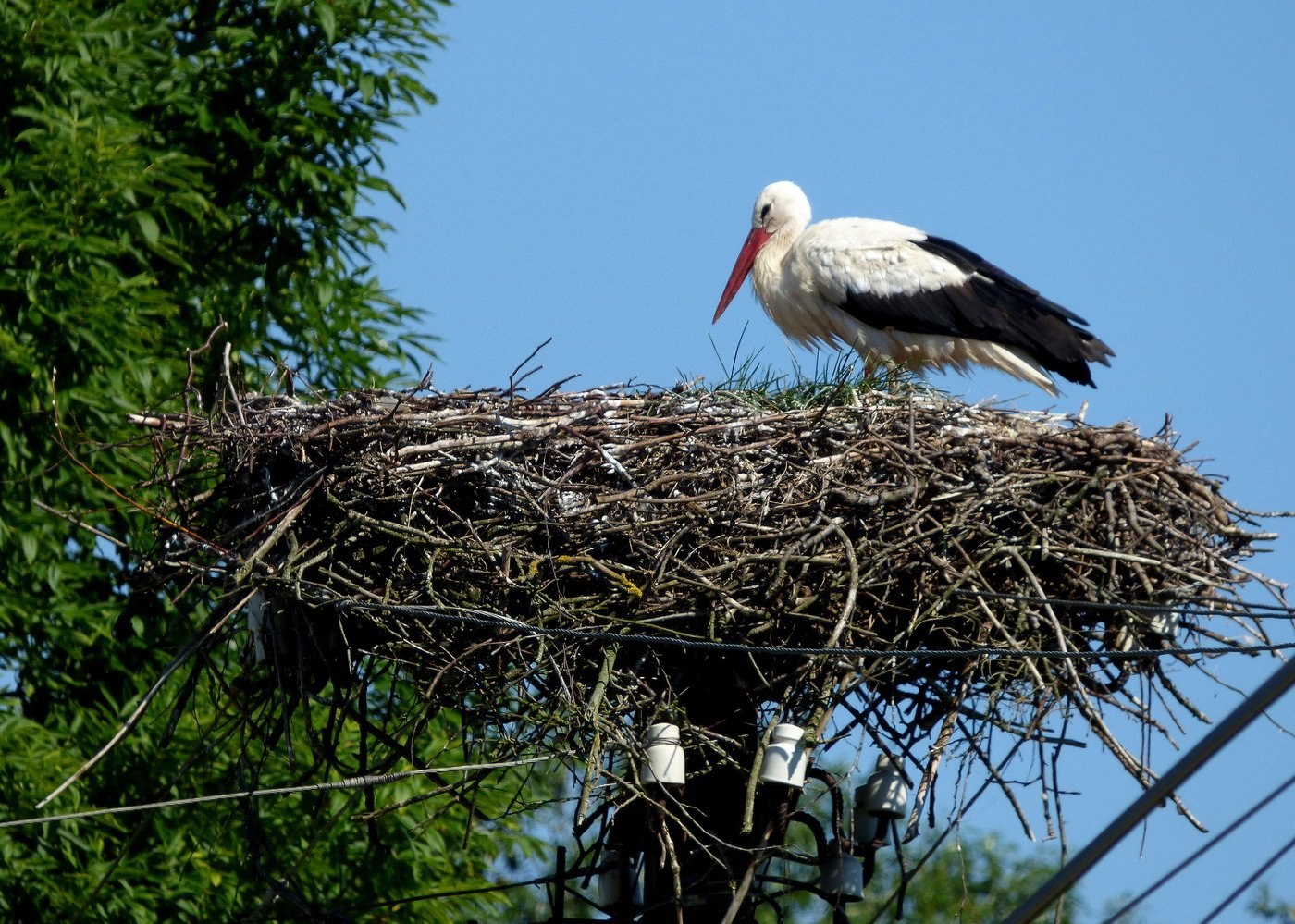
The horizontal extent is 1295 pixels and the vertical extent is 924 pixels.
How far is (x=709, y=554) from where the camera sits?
5.89m

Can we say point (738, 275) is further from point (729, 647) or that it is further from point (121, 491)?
point (729, 647)

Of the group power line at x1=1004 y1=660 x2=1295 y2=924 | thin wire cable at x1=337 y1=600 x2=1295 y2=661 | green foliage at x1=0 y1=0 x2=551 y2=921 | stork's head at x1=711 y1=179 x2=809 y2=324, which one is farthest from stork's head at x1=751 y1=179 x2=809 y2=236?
power line at x1=1004 y1=660 x2=1295 y2=924

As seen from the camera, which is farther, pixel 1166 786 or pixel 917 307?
pixel 917 307

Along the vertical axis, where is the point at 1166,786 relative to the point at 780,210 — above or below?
below

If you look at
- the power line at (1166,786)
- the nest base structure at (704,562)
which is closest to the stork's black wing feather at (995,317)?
the nest base structure at (704,562)

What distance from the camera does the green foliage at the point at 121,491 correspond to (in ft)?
29.0

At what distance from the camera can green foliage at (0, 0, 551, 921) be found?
8836 millimetres

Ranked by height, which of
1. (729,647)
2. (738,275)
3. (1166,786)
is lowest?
(1166,786)

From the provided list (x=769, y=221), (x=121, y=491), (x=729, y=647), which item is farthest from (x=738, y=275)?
(x=729, y=647)

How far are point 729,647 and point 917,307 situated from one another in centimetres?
302

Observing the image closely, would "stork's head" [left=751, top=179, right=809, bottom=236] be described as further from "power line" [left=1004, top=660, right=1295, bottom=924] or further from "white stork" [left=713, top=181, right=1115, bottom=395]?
"power line" [left=1004, top=660, right=1295, bottom=924]

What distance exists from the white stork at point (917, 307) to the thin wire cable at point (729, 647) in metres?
2.24

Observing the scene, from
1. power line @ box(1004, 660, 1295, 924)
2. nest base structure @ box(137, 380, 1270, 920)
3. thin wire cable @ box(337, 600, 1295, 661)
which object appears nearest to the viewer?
power line @ box(1004, 660, 1295, 924)

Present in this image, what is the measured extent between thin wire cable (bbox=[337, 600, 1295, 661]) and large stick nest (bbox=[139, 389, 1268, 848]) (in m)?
0.03
